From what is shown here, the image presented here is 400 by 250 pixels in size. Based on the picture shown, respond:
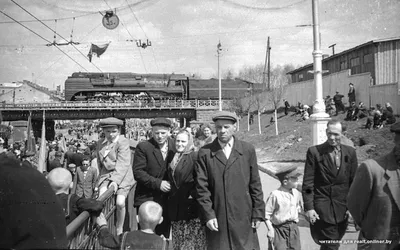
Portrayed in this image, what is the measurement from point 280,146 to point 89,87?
2949cm

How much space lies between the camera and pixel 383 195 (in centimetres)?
262

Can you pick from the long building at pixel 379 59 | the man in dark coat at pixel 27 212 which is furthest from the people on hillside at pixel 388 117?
the man in dark coat at pixel 27 212

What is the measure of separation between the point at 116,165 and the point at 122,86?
3843cm

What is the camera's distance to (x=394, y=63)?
20.1 metres

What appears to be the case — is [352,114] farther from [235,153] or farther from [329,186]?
[235,153]

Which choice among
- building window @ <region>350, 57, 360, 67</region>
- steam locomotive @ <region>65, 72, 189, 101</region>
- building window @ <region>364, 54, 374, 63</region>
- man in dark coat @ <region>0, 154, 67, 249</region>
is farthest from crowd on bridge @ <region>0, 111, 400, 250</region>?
steam locomotive @ <region>65, 72, 189, 101</region>

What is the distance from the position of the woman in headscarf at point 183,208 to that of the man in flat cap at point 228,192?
0.45 m

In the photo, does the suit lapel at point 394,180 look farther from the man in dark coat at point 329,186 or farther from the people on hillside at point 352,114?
the people on hillside at point 352,114

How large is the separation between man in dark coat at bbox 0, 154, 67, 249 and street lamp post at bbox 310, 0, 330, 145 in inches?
238

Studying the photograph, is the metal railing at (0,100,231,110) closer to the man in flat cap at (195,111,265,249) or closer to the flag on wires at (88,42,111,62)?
the flag on wires at (88,42,111,62)

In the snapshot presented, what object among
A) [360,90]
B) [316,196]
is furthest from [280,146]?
[316,196]

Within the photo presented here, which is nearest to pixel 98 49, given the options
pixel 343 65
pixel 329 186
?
pixel 343 65

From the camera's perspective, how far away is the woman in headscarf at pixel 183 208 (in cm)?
390

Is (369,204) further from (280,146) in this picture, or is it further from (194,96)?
(194,96)
